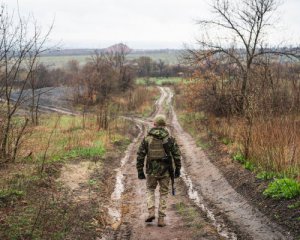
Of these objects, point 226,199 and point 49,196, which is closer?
point 49,196

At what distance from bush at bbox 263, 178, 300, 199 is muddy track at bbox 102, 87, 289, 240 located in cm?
57

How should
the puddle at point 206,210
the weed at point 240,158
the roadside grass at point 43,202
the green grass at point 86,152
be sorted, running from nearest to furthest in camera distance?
the roadside grass at point 43,202 < the puddle at point 206,210 < the weed at point 240,158 < the green grass at point 86,152

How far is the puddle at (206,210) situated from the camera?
24.0 feet

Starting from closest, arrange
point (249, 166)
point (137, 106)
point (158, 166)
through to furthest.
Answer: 1. point (158, 166)
2. point (249, 166)
3. point (137, 106)

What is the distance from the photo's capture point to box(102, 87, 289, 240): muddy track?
7.37 metres

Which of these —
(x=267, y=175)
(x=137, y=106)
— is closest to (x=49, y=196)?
(x=267, y=175)

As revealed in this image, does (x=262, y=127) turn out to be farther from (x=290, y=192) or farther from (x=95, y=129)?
(x=95, y=129)

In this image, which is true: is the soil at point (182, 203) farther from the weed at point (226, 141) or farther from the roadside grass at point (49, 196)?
the weed at point (226, 141)

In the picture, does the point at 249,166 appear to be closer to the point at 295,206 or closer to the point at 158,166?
Result: the point at 295,206

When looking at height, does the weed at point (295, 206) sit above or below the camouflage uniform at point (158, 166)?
below

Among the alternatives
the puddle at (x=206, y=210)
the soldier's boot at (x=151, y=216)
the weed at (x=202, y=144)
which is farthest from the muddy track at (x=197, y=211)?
the weed at (x=202, y=144)

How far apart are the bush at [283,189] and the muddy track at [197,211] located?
1.89ft

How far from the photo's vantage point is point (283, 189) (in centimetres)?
843

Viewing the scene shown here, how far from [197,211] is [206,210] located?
0.87 ft
